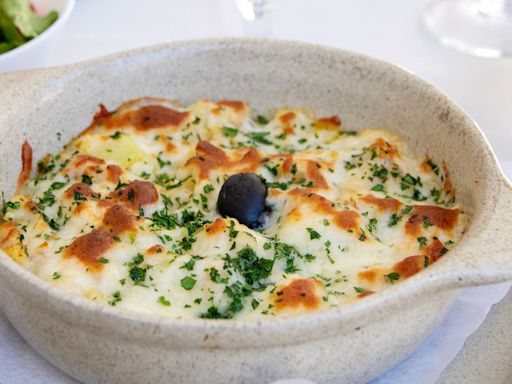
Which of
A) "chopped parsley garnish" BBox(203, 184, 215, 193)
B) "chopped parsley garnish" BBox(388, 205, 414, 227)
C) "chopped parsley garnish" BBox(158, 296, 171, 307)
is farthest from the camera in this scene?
"chopped parsley garnish" BBox(203, 184, 215, 193)

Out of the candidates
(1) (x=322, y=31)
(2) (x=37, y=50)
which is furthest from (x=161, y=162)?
(1) (x=322, y=31)

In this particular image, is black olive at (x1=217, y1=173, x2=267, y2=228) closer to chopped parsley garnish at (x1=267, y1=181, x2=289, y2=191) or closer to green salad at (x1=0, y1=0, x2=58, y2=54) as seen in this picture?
chopped parsley garnish at (x1=267, y1=181, x2=289, y2=191)

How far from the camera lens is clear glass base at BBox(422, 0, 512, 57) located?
4.02 m

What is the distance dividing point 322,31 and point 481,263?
2.44 meters

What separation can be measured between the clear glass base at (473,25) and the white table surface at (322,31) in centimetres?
7

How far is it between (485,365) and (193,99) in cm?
148

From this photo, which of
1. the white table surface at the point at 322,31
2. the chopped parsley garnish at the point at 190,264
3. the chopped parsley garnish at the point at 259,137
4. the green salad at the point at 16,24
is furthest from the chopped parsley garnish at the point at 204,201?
the white table surface at the point at 322,31

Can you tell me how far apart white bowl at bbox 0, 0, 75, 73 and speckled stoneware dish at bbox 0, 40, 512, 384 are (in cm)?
41

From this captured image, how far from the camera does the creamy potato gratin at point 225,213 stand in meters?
2.11

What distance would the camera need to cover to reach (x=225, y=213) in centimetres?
238

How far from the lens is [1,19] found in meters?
3.34

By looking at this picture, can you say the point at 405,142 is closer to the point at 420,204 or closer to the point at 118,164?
the point at 420,204

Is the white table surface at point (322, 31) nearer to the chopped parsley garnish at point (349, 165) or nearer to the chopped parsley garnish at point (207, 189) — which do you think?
the chopped parsley garnish at point (349, 165)

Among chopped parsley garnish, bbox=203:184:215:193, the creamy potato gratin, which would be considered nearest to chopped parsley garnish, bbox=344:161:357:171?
the creamy potato gratin
